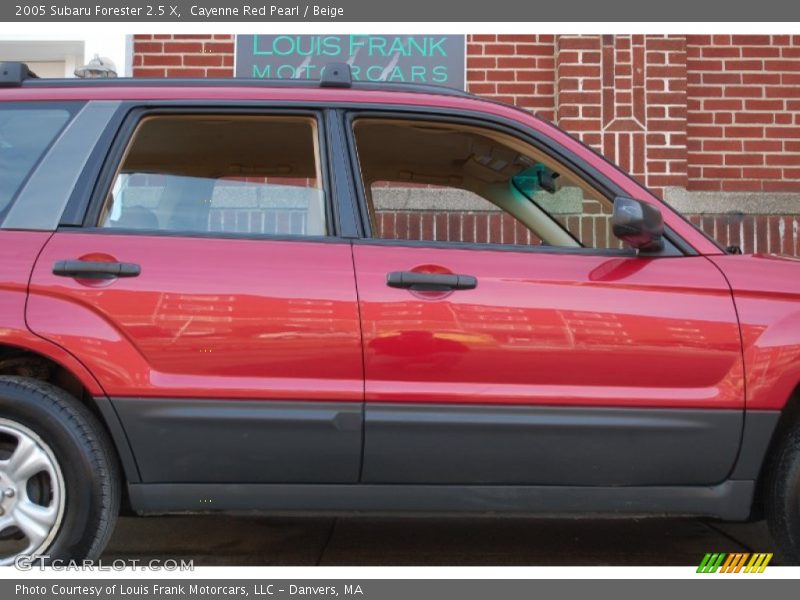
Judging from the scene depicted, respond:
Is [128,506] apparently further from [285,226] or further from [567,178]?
[567,178]

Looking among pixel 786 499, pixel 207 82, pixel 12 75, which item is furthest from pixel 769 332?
pixel 12 75

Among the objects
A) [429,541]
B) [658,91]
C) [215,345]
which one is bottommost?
[429,541]

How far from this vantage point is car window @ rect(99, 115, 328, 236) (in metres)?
3.03

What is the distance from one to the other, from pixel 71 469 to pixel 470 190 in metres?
1.87

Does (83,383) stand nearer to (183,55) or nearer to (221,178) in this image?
(221,178)

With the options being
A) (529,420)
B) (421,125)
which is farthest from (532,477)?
(421,125)

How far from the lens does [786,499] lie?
111 inches

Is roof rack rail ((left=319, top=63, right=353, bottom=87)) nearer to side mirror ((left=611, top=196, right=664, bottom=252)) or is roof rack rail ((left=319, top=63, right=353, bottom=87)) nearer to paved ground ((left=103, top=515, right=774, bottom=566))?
side mirror ((left=611, top=196, right=664, bottom=252))

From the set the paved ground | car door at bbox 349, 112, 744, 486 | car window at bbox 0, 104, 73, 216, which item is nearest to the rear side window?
car window at bbox 0, 104, 73, 216

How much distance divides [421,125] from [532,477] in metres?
1.35

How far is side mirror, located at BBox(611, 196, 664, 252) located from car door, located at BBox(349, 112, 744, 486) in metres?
0.10

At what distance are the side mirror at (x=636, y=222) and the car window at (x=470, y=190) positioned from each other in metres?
0.14

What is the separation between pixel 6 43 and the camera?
22.0ft

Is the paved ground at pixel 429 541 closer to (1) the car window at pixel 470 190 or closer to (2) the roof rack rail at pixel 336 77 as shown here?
(1) the car window at pixel 470 190
